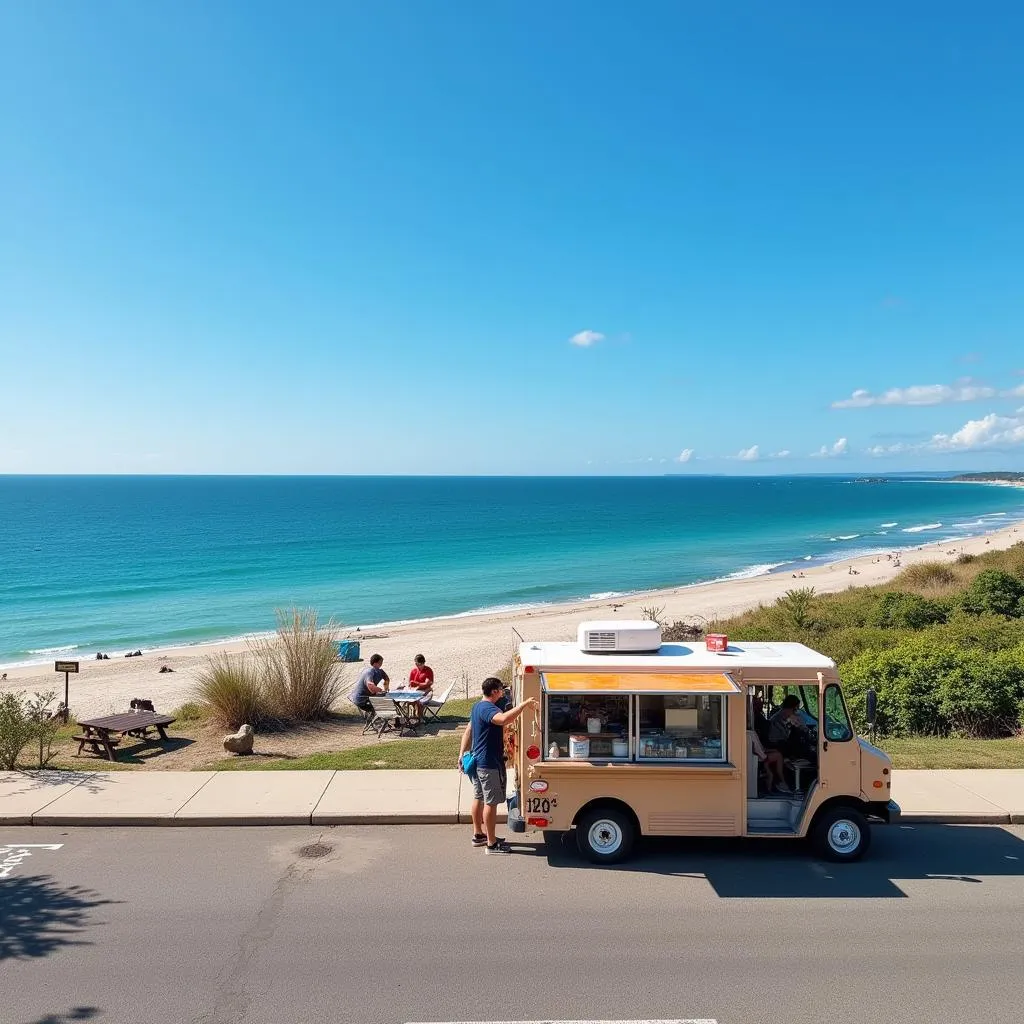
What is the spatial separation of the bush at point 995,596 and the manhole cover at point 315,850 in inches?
765

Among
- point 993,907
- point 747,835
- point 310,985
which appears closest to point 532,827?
point 747,835

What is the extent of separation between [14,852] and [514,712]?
5.10 meters

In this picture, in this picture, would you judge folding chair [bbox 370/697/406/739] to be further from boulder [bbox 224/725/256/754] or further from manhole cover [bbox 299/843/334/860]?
manhole cover [bbox 299/843/334/860]

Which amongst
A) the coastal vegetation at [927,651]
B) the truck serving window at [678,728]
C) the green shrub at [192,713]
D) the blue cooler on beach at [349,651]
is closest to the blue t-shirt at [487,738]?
the truck serving window at [678,728]

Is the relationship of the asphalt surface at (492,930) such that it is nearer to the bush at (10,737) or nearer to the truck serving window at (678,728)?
the truck serving window at (678,728)

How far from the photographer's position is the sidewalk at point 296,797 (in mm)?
8680

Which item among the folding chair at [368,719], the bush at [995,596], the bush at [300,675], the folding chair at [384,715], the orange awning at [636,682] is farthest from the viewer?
the bush at [995,596]

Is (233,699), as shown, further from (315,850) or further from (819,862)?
(819,862)

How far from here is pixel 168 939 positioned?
6078 millimetres

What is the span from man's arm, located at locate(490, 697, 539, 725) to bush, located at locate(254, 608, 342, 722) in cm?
710

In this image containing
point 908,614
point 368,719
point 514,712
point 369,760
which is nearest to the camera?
point 514,712

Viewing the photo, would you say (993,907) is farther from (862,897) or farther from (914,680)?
(914,680)

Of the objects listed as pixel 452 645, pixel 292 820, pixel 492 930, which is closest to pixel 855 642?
pixel 292 820

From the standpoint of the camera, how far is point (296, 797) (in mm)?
9289
